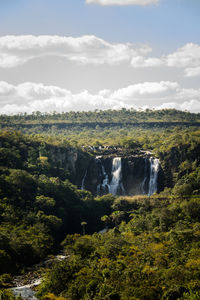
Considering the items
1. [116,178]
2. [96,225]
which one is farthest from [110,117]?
[96,225]

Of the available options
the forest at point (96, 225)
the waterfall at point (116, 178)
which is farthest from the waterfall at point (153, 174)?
the waterfall at point (116, 178)

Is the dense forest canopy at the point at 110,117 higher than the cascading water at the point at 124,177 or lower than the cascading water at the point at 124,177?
higher

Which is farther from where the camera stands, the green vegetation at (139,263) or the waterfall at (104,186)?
the waterfall at (104,186)

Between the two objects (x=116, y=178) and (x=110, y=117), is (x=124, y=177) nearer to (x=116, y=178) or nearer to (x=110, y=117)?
(x=116, y=178)

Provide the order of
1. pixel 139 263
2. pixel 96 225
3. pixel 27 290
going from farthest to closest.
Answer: pixel 96 225 < pixel 139 263 < pixel 27 290

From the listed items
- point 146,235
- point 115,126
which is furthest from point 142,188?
point 115,126

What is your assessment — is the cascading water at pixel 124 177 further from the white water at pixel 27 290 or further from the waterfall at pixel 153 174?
the white water at pixel 27 290
